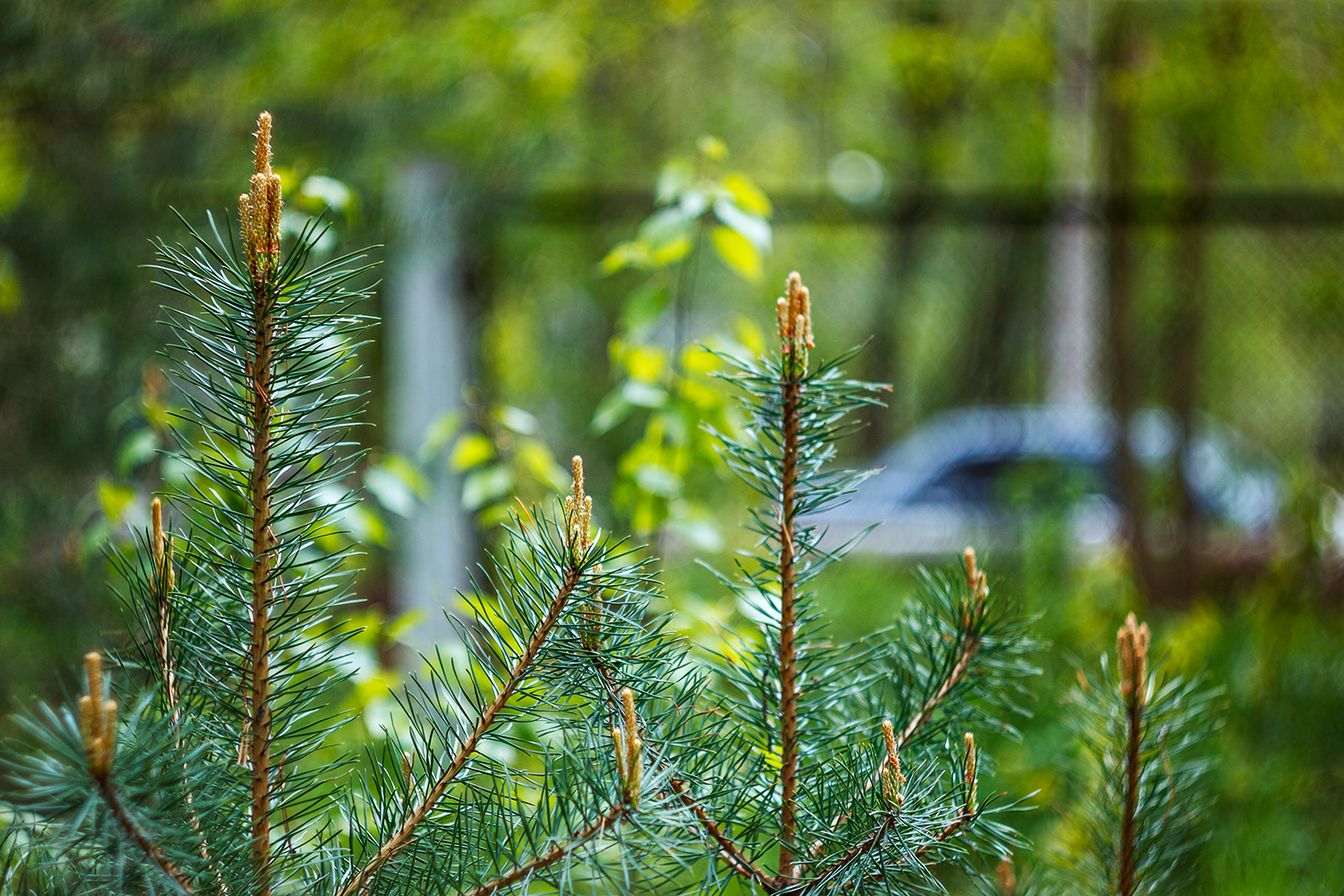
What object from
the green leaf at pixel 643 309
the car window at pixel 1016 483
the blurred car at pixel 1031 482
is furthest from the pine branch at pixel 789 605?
the car window at pixel 1016 483

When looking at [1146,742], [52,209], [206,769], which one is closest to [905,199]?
[52,209]

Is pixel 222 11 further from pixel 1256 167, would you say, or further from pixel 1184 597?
pixel 1256 167

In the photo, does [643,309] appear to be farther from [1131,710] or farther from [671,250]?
[1131,710]

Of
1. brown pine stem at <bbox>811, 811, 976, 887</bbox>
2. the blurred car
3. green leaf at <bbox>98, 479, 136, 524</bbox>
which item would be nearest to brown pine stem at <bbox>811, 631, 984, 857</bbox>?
brown pine stem at <bbox>811, 811, 976, 887</bbox>

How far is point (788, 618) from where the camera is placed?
1.75 feet

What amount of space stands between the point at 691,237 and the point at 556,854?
2.47ft

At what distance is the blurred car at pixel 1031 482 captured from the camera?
108 inches

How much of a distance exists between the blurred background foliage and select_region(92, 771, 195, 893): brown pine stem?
7.6 inches

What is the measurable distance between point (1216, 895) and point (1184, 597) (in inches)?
79.1

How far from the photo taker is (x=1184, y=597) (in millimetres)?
2932

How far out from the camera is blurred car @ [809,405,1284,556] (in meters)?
2.74

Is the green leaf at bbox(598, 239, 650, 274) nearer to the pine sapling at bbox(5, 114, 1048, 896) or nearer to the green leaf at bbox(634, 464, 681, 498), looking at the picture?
the green leaf at bbox(634, 464, 681, 498)

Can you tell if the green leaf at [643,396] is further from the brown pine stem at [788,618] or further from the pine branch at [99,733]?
the pine branch at [99,733]

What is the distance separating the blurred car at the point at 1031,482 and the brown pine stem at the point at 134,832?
4.59 feet
